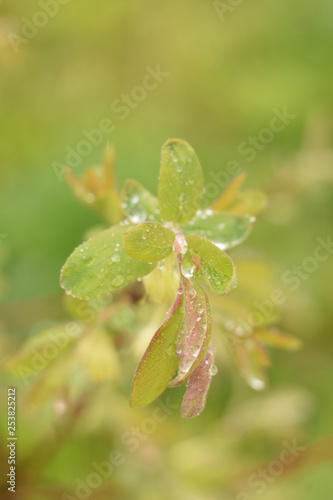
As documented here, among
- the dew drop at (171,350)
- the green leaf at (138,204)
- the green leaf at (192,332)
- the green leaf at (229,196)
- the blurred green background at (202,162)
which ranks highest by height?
the green leaf at (138,204)

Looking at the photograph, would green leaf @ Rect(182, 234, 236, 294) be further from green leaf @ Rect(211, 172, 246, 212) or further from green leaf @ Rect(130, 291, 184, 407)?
green leaf @ Rect(211, 172, 246, 212)

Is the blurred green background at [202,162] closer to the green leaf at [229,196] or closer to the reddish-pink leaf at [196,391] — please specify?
the green leaf at [229,196]

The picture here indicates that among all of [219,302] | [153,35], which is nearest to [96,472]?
[219,302]

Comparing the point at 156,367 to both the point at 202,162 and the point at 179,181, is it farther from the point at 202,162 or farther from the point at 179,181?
the point at 202,162

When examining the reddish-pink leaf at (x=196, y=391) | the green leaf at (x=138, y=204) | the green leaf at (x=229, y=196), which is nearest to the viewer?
the reddish-pink leaf at (x=196, y=391)

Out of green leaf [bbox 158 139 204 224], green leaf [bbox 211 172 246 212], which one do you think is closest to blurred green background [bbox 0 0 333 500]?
green leaf [bbox 211 172 246 212]

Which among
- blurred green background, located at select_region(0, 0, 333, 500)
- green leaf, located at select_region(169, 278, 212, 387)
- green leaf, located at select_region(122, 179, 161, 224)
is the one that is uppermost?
green leaf, located at select_region(122, 179, 161, 224)

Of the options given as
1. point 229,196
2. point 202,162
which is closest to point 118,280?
point 229,196

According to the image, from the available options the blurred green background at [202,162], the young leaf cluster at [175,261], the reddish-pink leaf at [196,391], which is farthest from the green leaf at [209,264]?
the blurred green background at [202,162]
